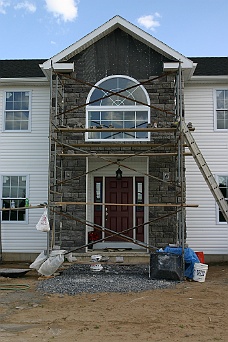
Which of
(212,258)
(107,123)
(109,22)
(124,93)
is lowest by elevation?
(212,258)

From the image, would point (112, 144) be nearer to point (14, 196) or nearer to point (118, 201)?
point (118, 201)

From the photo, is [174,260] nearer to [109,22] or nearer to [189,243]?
[189,243]

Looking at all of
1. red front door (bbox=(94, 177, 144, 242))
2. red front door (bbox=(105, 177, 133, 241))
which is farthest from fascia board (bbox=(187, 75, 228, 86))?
red front door (bbox=(105, 177, 133, 241))

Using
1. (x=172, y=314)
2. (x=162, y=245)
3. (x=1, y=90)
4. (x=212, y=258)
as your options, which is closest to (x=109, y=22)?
(x=1, y=90)

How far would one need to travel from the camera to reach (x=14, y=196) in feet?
45.7

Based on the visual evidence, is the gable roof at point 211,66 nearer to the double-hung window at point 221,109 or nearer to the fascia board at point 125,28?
the double-hung window at point 221,109

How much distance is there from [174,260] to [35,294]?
11.3 feet

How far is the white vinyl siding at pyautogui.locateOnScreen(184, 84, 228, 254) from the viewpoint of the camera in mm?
13469

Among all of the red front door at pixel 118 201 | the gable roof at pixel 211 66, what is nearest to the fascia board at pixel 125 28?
the gable roof at pixel 211 66

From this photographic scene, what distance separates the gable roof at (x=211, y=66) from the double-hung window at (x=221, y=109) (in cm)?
68

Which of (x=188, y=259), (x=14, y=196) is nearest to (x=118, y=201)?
(x=14, y=196)

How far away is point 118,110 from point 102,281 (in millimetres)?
5598

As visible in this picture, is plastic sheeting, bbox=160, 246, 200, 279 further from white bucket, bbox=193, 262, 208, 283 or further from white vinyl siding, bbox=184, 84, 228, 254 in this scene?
white vinyl siding, bbox=184, 84, 228, 254

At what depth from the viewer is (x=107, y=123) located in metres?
13.3
